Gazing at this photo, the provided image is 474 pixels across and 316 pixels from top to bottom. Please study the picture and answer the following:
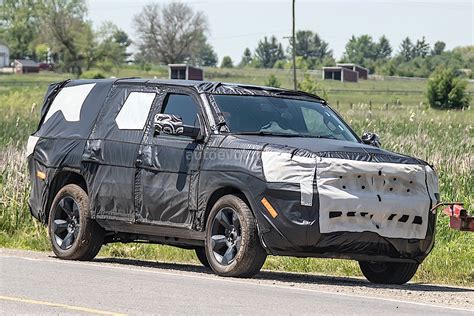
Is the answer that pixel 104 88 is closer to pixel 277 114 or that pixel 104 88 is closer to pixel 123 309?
pixel 277 114

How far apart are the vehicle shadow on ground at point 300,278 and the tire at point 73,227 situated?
1.37ft

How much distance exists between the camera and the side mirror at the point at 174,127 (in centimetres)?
1313

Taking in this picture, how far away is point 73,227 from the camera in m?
14.5

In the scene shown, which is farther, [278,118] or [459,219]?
[278,118]

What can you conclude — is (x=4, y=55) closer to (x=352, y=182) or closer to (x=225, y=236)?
(x=225, y=236)

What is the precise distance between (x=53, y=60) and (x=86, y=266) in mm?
170284

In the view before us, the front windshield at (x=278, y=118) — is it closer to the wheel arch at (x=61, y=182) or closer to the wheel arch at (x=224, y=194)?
the wheel arch at (x=224, y=194)

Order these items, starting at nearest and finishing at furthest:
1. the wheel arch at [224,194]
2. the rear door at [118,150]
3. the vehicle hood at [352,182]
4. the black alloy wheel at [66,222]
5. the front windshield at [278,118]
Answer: the vehicle hood at [352,182] → the wheel arch at [224,194] → the front windshield at [278,118] → the rear door at [118,150] → the black alloy wheel at [66,222]

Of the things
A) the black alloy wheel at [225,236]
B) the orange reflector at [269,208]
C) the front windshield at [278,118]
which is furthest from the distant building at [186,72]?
the orange reflector at [269,208]

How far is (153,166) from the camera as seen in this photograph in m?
13.5

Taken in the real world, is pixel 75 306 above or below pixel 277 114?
below


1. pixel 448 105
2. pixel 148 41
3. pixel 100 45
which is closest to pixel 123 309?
pixel 448 105

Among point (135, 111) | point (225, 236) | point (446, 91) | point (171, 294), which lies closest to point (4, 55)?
point (446, 91)

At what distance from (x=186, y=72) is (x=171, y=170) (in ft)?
410
